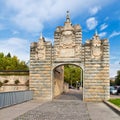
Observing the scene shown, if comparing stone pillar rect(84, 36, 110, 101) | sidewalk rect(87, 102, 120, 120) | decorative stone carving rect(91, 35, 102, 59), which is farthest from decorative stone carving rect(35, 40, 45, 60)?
sidewalk rect(87, 102, 120, 120)

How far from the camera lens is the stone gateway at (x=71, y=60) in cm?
2078

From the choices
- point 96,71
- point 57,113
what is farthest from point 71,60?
point 57,113

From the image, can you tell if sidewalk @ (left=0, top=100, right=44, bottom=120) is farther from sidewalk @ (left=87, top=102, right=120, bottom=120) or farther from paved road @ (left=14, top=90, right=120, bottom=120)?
sidewalk @ (left=87, top=102, right=120, bottom=120)

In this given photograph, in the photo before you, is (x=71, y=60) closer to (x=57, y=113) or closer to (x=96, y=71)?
(x=96, y=71)

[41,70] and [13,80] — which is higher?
[41,70]

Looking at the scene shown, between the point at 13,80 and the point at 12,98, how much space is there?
8.74 metres

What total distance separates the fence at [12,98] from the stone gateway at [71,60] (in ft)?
8.80

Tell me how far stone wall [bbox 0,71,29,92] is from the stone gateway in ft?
5.87

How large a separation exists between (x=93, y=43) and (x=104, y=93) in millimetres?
4563

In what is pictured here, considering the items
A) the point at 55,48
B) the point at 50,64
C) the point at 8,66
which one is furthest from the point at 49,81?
the point at 8,66

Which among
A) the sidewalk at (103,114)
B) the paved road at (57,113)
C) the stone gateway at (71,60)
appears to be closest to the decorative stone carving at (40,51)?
the stone gateway at (71,60)

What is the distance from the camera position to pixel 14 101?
1573 centimetres

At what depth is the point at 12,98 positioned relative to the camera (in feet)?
50.2

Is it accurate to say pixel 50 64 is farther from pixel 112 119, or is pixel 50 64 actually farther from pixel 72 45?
pixel 112 119
